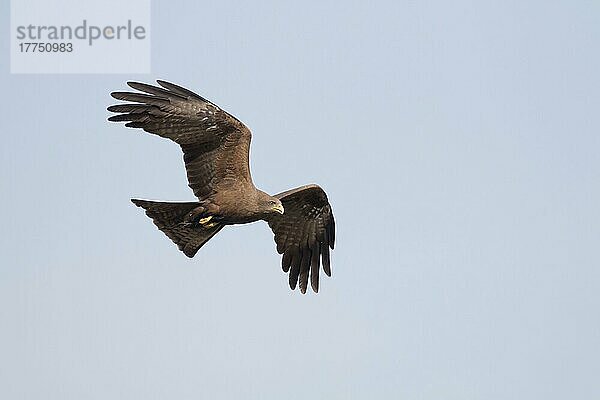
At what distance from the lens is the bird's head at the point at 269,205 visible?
19719 millimetres

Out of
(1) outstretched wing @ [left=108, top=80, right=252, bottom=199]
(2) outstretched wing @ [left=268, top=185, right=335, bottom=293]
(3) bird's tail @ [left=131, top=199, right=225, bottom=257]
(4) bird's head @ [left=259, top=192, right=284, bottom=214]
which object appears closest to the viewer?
(1) outstretched wing @ [left=108, top=80, right=252, bottom=199]

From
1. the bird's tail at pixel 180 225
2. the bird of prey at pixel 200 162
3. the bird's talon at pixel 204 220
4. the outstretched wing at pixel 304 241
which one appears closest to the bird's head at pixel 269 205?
the bird of prey at pixel 200 162

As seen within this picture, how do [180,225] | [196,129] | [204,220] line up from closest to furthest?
1. [196,129]
2. [204,220]
3. [180,225]

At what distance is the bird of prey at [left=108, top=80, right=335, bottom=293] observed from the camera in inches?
736

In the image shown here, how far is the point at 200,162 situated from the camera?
19531mm

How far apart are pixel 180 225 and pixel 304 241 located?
306 centimetres

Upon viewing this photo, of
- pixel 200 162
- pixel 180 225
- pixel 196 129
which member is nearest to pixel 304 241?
pixel 180 225

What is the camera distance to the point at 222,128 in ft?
62.8

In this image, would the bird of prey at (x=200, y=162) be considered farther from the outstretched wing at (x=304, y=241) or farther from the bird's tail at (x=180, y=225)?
the outstretched wing at (x=304, y=241)

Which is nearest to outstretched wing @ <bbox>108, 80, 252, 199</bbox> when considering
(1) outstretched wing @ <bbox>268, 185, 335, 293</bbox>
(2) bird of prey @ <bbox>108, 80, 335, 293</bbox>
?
(2) bird of prey @ <bbox>108, 80, 335, 293</bbox>

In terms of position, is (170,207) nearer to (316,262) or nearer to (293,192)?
(293,192)

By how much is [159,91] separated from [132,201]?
211 centimetres

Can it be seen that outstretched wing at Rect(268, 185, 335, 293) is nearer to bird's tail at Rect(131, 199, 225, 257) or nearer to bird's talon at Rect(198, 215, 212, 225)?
bird's tail at Rect(131, 199, 225, 257)

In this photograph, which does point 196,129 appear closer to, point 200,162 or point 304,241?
point 200,162
